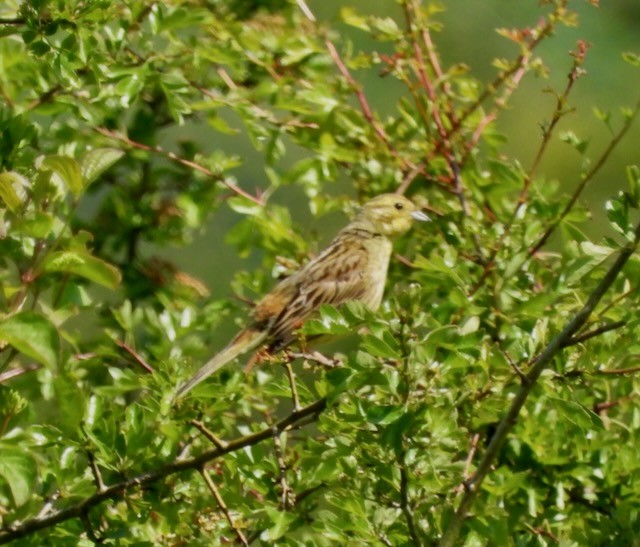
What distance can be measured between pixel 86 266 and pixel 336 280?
2702 mm

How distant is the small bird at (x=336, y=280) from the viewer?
3.74 meters

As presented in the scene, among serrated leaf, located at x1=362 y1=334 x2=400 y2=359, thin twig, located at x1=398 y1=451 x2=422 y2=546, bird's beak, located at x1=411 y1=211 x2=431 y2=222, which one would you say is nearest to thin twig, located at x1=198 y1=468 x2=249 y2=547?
thin twig, located at x1=398 y1=451 x2=422 y2=546

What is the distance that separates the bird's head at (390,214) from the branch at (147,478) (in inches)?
48.2

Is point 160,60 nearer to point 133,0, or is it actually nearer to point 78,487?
point 133,0

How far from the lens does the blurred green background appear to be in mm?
5281

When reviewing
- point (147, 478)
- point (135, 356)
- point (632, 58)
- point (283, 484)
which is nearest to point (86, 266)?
point (147, 478)

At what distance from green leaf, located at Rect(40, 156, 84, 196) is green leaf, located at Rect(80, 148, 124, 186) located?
22 millimetres

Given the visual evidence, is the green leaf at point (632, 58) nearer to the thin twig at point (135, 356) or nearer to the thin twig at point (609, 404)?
the thin twig at point (609, 404)

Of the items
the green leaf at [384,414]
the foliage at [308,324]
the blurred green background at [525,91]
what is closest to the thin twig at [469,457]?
the foliage at [308,324]

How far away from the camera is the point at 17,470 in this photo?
5.89 ft

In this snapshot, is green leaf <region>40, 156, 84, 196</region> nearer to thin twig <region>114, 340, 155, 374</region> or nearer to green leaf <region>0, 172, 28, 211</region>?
green leaf <region>0, 172, 28, 211</region>

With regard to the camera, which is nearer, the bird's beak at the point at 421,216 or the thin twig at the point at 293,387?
the thin twig at the point at 293,387

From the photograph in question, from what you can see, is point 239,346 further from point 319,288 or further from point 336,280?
point 336,280

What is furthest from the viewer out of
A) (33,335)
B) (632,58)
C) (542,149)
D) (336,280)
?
(336,280)
